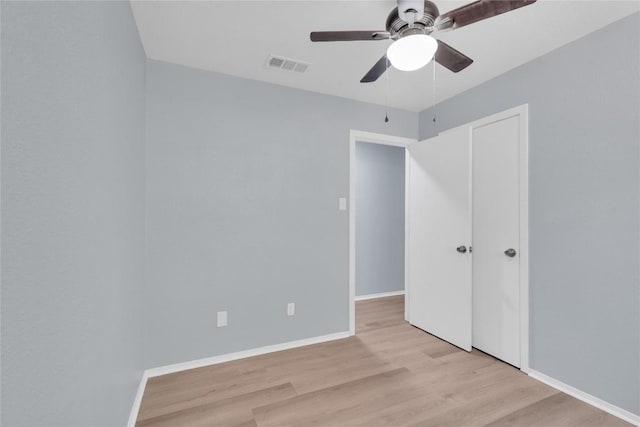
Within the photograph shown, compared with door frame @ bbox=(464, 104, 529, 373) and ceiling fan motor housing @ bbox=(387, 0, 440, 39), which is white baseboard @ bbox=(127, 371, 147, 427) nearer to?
ceiling fan motor housing @ bbox=(387, 0, 440, 39)

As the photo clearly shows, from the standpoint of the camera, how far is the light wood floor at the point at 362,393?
1.71m

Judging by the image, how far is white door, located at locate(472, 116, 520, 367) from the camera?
2.36 meters

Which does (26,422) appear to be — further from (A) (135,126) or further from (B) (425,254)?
(B) (425,254)

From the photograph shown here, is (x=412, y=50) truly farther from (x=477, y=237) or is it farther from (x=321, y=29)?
(x=477, y=237)

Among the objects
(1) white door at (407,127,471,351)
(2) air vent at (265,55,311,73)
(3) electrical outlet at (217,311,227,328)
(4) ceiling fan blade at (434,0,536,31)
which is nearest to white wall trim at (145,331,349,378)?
(3) electrical outlet at (217,311,227,328)

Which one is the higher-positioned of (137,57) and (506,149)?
(137,57)

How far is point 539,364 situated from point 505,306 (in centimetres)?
46

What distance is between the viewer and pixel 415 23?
56.4 inches

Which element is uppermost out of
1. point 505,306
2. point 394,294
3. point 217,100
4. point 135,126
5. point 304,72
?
point 304,72

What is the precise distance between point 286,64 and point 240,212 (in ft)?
4.34

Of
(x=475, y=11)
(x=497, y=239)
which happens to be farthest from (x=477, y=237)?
(x=475, y=11)

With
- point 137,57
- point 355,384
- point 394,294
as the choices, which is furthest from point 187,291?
point 394,294

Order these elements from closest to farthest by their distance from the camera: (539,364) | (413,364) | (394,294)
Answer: (539,364) < (413,364) < (394,294)

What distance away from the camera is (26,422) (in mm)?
566
